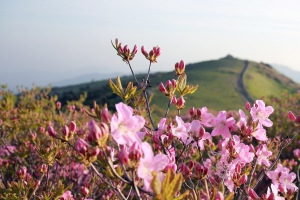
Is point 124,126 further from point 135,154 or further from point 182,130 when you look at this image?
point 182,130

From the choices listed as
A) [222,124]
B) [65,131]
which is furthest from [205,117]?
→ [65,131]

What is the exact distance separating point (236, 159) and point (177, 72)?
2.62ft

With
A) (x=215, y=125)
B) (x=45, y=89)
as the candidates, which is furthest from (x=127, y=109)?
(x=45, y=89)

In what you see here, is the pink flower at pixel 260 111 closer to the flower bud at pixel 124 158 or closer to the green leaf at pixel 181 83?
the green leaf at pixel 181 83

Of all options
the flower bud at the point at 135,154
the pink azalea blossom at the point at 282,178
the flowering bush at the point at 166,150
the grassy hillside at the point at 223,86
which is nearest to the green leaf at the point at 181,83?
the flowering bush at the point at 166,150

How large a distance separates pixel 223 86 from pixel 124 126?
38.4 m

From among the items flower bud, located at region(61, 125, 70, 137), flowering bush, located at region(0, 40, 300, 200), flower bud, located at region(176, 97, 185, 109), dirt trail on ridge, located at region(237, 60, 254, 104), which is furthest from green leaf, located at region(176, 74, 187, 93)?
dirt trail on ridge, located at region(237, 60, 254, 104)

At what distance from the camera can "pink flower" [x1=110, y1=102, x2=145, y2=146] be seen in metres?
1.37

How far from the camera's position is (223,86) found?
38719mm

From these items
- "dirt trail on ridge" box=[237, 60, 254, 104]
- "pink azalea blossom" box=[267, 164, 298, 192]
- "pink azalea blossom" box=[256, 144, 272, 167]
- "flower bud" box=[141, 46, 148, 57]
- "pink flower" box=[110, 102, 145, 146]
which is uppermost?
"flower bud" box=[141, 46, 148, 57]

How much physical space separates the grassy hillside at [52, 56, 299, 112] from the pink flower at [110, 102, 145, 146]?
84.3 feet

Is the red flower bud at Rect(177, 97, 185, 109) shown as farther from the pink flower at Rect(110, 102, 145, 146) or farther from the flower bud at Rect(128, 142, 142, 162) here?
the flower bud at Rect(128, 142, 142, 162)

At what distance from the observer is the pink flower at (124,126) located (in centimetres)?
137

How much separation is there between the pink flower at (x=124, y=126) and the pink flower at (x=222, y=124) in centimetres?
74
